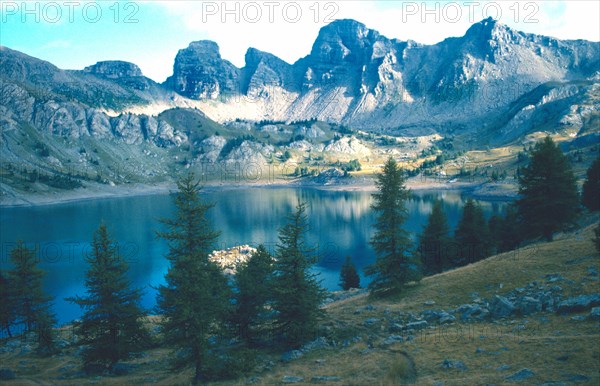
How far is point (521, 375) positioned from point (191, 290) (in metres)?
19.5

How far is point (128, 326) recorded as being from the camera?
101 feet

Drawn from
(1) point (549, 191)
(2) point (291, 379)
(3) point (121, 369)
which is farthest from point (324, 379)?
(1) point (549, 191)

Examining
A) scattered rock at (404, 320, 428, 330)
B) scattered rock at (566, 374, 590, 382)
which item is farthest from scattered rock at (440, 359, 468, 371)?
scattered rock at (404, 320, 428, 330)

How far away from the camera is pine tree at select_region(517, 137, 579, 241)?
42.8m

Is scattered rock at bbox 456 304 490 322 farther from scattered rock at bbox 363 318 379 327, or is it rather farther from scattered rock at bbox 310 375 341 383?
scattered rock at bbox 310 375 341 383

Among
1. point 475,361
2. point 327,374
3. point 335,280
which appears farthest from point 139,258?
point 475,361

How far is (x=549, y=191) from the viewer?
43438 mm

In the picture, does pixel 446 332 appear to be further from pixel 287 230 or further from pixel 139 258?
pixel 139 258

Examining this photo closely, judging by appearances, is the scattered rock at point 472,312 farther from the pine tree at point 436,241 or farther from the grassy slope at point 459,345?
the pine tree at point 436,241

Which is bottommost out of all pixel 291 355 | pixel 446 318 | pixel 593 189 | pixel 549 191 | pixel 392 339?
pixel 291 355

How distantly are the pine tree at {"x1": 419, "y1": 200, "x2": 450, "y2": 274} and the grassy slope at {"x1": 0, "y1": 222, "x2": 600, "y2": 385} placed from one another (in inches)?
629

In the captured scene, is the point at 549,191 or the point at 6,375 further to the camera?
the point at 549,191

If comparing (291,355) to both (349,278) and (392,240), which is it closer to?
(392,240)

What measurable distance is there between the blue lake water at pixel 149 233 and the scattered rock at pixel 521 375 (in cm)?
5197
